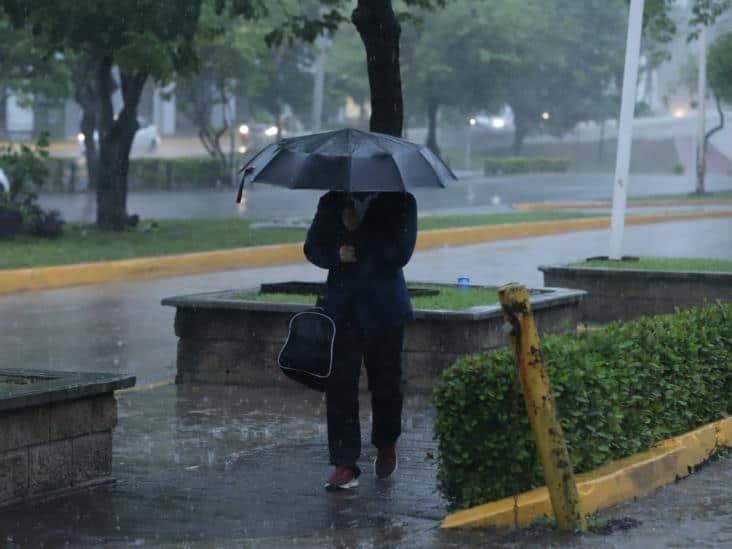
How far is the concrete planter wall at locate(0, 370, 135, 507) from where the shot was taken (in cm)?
713

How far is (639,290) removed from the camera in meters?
15.0

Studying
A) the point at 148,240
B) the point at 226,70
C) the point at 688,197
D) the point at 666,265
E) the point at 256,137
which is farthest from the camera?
the point at 256,137

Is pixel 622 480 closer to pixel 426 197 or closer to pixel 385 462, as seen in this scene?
pixel 385 462

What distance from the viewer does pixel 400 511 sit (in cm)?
721

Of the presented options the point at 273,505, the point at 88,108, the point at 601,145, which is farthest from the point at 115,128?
the point at 601,145

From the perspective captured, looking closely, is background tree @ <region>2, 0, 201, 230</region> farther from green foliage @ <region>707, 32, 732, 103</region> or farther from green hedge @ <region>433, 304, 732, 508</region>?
green foliage @ <region>707, 32, 732, 103</region>

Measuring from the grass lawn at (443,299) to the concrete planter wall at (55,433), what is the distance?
3680mm

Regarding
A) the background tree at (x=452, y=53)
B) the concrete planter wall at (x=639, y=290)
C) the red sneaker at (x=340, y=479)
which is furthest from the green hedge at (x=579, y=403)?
the background tree at (x=452, y=53)

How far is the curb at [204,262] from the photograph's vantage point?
18906 millimetres

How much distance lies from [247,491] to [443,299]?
172 inches

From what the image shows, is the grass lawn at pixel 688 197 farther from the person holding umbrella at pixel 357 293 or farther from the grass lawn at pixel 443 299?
the person holding umbrella at pixel 357 293

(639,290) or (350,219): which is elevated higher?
(350,219)

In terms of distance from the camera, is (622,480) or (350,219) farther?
(350,219)

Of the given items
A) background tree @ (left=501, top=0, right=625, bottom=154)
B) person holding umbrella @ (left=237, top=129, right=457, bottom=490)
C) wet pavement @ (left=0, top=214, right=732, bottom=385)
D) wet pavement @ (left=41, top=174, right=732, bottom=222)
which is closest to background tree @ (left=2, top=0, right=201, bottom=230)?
wet pavement @ (left=0, top=214, right=732, bottom=385)
